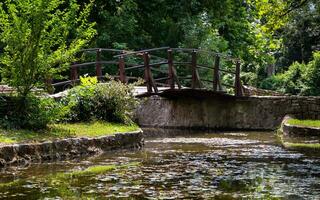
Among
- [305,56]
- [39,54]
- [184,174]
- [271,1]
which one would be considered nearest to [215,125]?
[271,1]

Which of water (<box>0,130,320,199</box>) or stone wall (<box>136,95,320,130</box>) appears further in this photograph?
stone wall (<box>136,95,320,130</box>)

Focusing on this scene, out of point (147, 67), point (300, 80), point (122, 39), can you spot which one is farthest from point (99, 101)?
point (300, 80)

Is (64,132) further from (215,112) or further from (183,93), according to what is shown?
(215,112)

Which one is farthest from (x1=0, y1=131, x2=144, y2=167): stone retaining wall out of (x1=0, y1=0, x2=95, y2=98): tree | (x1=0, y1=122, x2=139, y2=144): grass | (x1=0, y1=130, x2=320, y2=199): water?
(x1=0, y1=0, x2=95, y2=98): tree

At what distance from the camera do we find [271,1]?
1058 inches

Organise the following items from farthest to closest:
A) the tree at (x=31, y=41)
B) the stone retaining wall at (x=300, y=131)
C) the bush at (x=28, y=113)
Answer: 1. the stone retaining wall at (x=300, y=131)
2. the bush at (x=28, y=113)
3. the tree at (x=31, y=41)

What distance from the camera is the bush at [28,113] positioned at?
14.9 meters

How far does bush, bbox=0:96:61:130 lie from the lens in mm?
14859

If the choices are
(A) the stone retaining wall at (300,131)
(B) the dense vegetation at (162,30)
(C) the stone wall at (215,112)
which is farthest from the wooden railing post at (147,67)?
(A) the stone retaining wall at (300,131)

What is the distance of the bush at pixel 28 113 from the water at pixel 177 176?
1.64 metres

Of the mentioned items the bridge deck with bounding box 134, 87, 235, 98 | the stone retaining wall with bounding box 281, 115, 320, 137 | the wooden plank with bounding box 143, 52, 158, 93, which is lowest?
the stone retaining wall with bounding box 281, 115, 320, 137

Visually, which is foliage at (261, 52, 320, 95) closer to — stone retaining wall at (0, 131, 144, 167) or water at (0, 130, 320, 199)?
water at (0, 130, 320, 199)

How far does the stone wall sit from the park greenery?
3.93m

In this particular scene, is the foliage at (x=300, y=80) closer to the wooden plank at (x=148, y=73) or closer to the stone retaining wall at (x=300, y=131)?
the stone retaining wall at (x=300, y=131)
